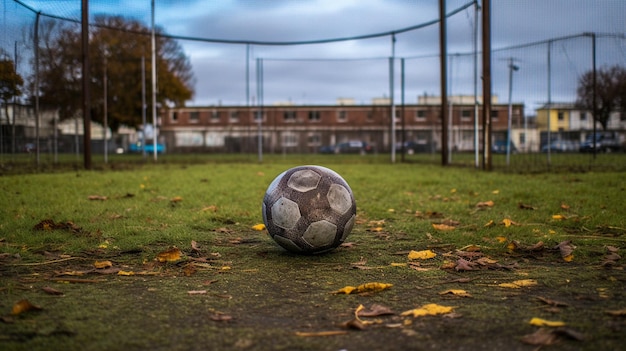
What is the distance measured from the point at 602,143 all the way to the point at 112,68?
25219mm

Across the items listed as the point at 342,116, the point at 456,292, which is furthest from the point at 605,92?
the point at 342,116

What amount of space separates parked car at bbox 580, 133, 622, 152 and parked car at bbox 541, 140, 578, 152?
37 centimetres

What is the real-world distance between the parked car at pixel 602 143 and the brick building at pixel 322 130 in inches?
111

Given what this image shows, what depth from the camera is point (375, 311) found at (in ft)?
10.8

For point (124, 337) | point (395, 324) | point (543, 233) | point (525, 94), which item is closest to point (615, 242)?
point (543, 233)

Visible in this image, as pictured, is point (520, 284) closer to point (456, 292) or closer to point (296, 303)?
point (456, 292)

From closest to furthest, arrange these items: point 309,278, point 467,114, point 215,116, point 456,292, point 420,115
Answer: point 456,292 → point 309,278 → point 467,114 → point 420,115 → point 215,116

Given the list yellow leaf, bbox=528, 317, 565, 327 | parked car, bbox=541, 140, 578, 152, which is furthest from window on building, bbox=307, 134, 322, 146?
yellow leaf, bbox=528, 317, 565, 327

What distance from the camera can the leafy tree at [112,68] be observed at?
17462 mm

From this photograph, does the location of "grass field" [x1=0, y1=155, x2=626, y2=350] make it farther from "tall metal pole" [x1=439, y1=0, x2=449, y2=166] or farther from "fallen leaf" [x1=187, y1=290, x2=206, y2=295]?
"tall metal pole" [x1=439, y1=0, x2=449, y2=166]

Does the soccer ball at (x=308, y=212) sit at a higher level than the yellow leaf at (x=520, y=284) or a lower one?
higher

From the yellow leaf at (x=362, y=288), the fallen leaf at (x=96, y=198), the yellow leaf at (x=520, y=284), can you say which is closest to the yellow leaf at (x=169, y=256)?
the yellow leaf at (x=362, y=288)

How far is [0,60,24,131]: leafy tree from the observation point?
41.0 ft

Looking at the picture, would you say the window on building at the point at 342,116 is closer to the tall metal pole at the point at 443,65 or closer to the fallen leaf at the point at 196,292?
the tall metal pole at the point at 443,65
